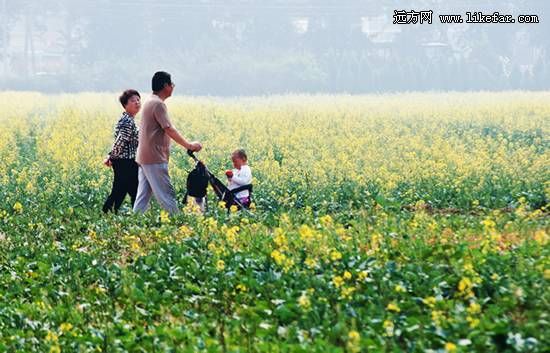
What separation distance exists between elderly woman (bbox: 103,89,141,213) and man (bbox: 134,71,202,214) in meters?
0.53

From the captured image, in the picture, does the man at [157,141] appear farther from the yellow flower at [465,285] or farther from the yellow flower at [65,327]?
the yellow flower at [465,285]

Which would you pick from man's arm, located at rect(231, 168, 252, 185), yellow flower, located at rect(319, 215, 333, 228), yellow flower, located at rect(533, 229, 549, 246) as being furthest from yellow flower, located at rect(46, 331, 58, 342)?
man's arm, located at rect(231, 168, 252, 185)

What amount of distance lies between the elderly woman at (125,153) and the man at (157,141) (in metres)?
0.53

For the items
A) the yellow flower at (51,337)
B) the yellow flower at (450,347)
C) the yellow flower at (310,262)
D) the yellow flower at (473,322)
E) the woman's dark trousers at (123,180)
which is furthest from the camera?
the woman's dark trousers at (123,180)

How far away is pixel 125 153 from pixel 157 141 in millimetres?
888

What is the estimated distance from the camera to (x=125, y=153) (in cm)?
1365

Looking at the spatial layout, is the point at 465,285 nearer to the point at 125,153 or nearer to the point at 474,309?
the point at 474,309

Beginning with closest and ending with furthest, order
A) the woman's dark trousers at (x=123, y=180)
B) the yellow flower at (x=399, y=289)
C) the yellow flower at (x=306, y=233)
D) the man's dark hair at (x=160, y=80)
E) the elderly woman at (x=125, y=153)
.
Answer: the yellow flower at (x=399, y=289)
the yellow flower at (x=306, y=233)
the man's dark hair at (x=160, y=80)
the elderly woman at (x=125, y=153)
the woman's dark trousers at (x=123, y=180)

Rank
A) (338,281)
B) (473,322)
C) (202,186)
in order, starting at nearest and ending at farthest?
(473,322), (338,281), (202,186)

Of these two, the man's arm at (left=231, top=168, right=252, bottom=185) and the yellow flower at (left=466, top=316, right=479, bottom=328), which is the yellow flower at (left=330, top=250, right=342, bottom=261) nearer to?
the yellow flower at (left=466, top=316, right=479, bottom=328)

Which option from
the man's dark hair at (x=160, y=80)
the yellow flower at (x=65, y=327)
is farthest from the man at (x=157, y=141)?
the yellow flower at (x=65, y=327)

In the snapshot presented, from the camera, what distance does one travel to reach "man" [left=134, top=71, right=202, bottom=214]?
12680 mm

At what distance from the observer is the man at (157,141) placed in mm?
12680

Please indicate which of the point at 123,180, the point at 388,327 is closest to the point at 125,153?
the point at 123,180
